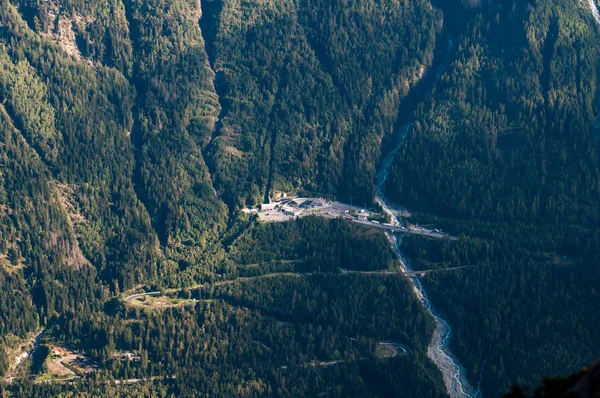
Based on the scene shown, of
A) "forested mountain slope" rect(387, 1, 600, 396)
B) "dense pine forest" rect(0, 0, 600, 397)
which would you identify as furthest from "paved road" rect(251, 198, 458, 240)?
"forested mountain slope" rect(387, 1, 600, 396)

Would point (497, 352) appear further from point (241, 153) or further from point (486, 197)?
point (241, 153)

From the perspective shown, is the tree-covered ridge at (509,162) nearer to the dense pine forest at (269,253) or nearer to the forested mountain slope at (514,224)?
the forested mountain slope at (514,224)

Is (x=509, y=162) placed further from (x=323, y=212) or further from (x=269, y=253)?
(x=269, y=253)

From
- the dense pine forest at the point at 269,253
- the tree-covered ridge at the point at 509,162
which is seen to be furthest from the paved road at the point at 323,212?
the tree-covered ridge at the point at 509,162

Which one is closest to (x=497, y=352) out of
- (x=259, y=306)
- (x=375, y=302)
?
(x=375, y=302)

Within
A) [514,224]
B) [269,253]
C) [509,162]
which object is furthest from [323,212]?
[509,162]

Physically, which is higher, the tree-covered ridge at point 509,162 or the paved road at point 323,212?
the tree-covered ridge at point 509,162

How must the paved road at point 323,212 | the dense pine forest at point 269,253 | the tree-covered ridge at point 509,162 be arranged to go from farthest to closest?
the paved road at point 323,212 < the tree-covered ridge at point 509,162 < the dense pine forest at point 269,253

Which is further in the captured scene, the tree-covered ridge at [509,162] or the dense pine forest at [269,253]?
the tree-covered ridge at [509,162]
